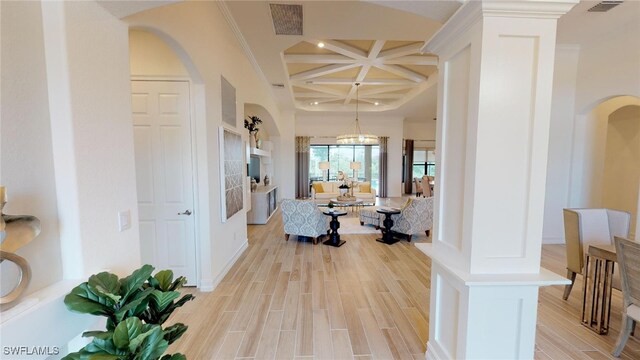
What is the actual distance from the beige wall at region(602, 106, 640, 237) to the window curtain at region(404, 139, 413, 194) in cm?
601

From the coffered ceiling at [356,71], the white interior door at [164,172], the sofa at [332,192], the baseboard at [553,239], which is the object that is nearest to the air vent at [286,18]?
the coffered ceiling at [356,71]

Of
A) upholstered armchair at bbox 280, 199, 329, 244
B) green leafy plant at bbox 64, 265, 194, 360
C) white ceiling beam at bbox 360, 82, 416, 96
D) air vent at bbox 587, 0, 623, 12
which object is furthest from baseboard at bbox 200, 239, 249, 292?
white ceiling beam at bbox 360, 82, 416, 96

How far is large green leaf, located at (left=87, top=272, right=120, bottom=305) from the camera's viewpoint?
1132mm

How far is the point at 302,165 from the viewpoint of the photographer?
10.2 metres

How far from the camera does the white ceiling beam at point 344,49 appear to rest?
4473 mm

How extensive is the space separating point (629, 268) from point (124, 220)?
3.64 meters

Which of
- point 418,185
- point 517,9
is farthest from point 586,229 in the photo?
point 418,185

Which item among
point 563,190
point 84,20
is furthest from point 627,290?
point 84,20

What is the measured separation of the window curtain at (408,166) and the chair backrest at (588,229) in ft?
27.7

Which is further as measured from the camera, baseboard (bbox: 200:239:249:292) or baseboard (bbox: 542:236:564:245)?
baseboard (bbox: 542:236:564:245)

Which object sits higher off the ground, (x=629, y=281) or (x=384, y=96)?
(x=384, y=96)

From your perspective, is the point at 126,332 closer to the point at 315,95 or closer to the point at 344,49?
the point at 344,49

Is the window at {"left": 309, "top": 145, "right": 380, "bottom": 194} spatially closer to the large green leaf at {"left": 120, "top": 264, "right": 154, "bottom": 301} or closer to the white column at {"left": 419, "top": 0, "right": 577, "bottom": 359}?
the white column at {"left": 419, "top": 0, "right": 577, "bottom": 359}

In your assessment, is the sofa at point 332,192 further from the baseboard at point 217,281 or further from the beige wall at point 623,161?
the beige wall at point 623,161
